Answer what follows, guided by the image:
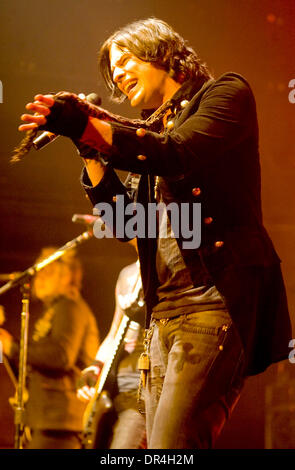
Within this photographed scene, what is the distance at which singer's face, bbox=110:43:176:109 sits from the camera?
218cm

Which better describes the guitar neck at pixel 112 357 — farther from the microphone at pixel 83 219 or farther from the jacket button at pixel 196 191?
the jacket button at pixel 196 191

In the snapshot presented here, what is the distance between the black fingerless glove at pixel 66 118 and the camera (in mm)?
1417

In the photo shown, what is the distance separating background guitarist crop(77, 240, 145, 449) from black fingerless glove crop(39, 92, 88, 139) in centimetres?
181

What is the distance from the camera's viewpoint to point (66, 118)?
1430 mm

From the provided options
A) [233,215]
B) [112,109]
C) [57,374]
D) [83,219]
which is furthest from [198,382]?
[112,109]

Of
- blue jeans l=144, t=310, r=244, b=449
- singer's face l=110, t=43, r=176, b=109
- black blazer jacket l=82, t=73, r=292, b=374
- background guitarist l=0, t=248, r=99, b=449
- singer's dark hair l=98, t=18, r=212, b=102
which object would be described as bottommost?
background guitarist l=0, t=248, r=99, b=449

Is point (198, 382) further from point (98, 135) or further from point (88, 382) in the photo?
point (88, 382)

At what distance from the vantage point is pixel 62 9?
448 cm

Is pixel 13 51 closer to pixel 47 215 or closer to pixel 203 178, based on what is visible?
pixel 47 215

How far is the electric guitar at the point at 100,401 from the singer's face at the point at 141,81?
170 centimetres

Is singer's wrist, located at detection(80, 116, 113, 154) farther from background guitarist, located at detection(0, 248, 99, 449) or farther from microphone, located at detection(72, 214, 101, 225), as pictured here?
background guitarist, located at detection(0, 248, 99, 449)

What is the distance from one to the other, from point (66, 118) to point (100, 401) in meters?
2.34

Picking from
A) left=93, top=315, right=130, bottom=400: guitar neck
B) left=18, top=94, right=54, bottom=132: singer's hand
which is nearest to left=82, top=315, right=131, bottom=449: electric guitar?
left=93, top=315, right=130, bottom=400: guitar neck

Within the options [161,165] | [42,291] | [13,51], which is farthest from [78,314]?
[161,165]
